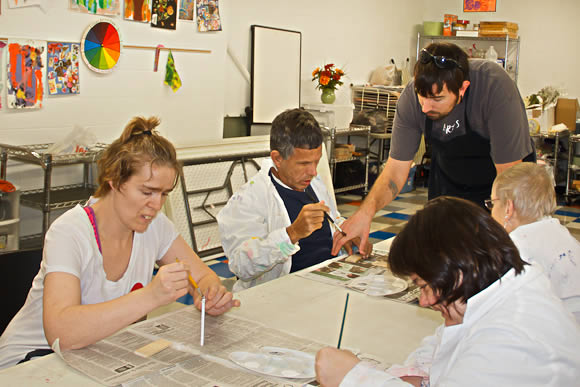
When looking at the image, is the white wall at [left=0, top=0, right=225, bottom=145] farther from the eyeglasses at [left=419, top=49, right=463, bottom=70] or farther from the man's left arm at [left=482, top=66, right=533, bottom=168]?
the man's left arm at [left=482, top=66, right=533, bottom=168]

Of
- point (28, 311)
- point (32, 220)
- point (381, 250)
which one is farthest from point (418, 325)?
point (32, 220)

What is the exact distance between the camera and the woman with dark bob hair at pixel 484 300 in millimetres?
1058

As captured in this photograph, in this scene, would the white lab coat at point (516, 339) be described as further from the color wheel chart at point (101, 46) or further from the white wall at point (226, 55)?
the color wheel chart at point (101, 46)

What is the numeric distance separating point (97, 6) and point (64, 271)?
3.26m

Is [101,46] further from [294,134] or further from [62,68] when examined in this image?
[294,134]

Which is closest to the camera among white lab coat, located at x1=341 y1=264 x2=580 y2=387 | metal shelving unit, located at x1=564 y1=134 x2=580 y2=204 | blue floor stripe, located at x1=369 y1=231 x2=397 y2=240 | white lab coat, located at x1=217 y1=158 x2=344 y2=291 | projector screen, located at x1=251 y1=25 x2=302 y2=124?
white lab coat, located at x1=341 y1=264 x2=580 y2=387

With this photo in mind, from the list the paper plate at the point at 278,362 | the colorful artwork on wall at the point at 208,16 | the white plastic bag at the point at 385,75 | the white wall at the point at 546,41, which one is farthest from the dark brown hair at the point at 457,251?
the white wall at the point at 546,41

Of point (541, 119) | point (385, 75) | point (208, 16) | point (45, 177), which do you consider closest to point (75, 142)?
point (45, 177)

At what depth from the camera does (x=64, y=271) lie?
65.3 inches

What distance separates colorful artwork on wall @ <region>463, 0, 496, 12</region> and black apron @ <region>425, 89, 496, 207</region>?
6345 mm

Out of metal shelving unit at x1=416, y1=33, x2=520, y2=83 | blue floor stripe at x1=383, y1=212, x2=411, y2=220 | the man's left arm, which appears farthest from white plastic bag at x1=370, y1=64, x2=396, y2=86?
the man's left arm

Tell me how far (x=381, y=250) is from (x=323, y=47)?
478 centimetres

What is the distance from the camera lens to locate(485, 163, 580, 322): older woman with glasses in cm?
194

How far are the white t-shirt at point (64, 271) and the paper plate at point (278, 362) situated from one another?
19.7 inches
